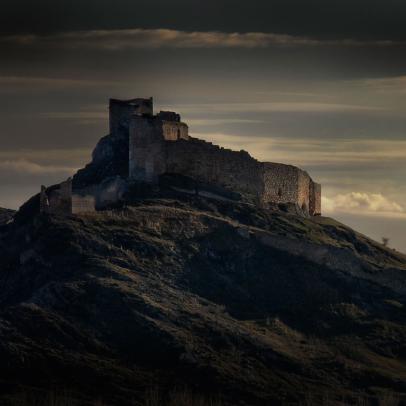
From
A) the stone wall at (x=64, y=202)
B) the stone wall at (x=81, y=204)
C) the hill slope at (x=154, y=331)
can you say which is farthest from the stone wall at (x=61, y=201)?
the hill slope at (x=154, y=331)

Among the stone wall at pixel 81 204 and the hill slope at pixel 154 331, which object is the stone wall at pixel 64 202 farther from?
the hill slope at pixel 154 331

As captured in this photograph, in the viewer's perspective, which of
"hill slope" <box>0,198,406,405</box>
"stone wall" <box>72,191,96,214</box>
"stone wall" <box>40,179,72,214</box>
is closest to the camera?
"hill slope" <box>0,198,406,405</box>

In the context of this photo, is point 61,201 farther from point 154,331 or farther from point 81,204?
point 154,331

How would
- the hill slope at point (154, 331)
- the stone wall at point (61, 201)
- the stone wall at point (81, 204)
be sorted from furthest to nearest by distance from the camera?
Answer: the stone wall at point (81, 204) < the stone wall at point (61, 201) < the hill slope at point (154, 331)

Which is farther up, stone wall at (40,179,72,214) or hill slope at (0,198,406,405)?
stone wall at (40,179,72,214)

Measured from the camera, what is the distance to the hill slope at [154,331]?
601 feet

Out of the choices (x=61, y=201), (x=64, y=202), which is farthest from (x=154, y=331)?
(x=61, y=201)

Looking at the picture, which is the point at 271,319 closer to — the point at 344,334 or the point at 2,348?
the point at 344,334

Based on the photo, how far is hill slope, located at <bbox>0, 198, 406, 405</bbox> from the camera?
601 feet

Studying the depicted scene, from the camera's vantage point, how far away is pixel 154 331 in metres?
187

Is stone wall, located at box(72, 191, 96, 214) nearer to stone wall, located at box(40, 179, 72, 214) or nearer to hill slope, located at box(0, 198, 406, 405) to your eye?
stone wall, located at box(40, 179, 72, 214)

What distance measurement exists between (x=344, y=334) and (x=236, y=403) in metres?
16.3

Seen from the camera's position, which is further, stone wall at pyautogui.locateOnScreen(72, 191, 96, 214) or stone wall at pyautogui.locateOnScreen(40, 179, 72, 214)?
stone wall at pyautogui.locateOnScreen(72, 191, 96, 214)

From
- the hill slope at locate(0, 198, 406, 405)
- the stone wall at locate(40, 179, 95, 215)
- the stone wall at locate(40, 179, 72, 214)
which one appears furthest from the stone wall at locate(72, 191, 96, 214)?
the hill slope at locate(0, 198, 406, 405)
